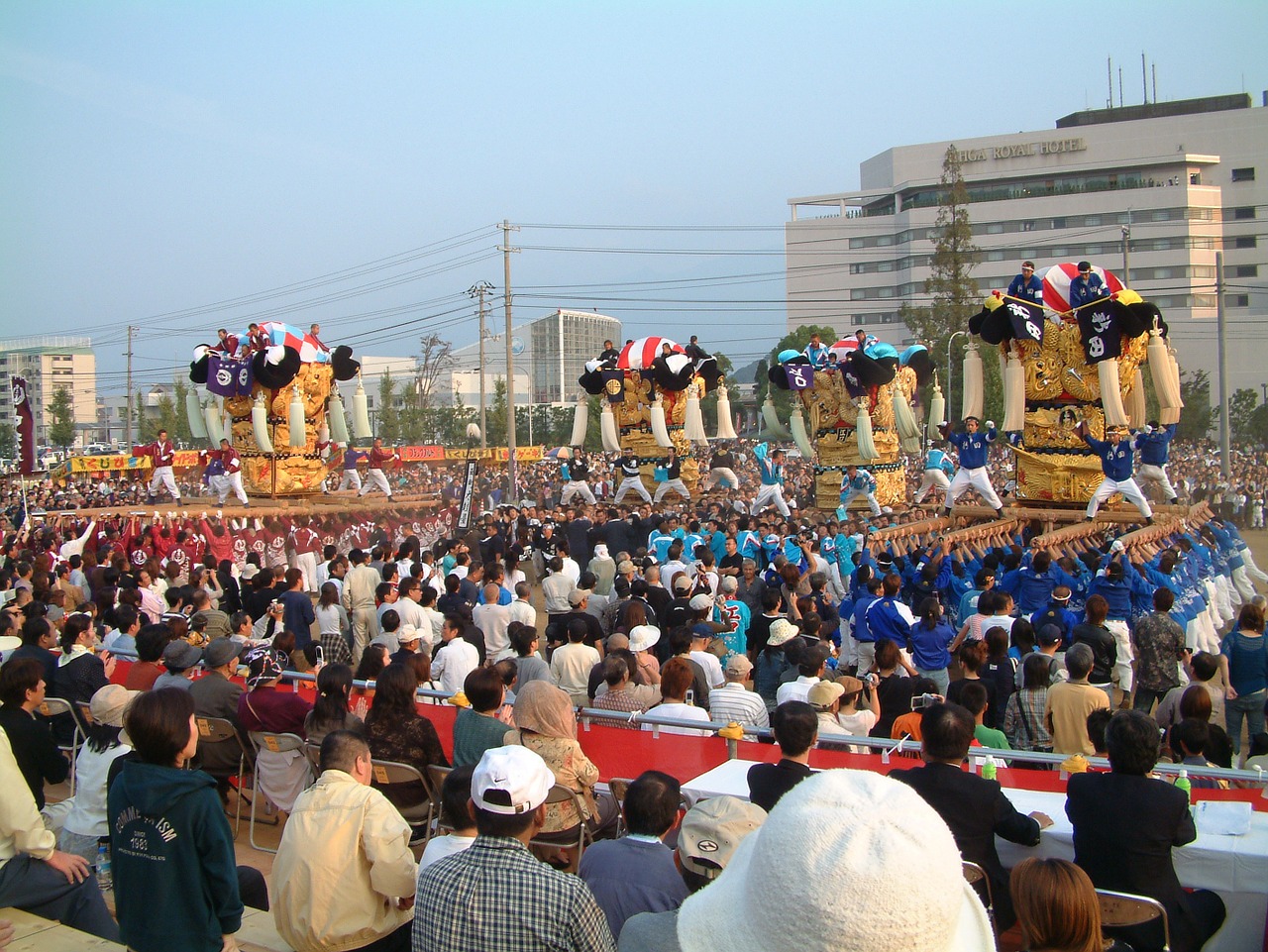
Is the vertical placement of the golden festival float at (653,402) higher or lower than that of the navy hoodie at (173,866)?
higher

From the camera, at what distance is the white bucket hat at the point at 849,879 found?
1619 mm

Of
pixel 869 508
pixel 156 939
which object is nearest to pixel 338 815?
pixel 156 939

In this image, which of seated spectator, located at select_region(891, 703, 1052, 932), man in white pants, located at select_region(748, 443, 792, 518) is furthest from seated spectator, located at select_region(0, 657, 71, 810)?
man in white pants, located at select_region(748, 443, 792, 518)

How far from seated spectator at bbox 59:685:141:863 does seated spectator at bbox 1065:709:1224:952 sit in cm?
421

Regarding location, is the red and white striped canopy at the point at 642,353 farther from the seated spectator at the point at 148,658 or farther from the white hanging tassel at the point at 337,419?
the seated spectator at the point at 148,658

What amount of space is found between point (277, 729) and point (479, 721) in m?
1.59

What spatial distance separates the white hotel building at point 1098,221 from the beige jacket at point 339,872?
5845cm

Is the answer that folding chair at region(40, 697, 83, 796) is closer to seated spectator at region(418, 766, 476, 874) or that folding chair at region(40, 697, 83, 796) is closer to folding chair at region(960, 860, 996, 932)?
seated spectator at region(418, 766, 476, 874)

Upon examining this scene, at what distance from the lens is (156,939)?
11.2 feet

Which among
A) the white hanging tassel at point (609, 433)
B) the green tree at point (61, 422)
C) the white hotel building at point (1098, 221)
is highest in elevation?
the white hotel building at point (1098, 221)

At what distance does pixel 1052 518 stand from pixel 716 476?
9075 millimetres

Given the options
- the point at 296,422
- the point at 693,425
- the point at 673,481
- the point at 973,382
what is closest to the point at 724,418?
the point at 693,425

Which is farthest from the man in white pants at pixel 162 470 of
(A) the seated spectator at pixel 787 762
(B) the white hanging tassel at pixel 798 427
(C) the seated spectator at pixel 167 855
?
(A) the seated spectator at pixel 787 762

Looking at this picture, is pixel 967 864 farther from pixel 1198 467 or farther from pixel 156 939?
pixel 1198 467
